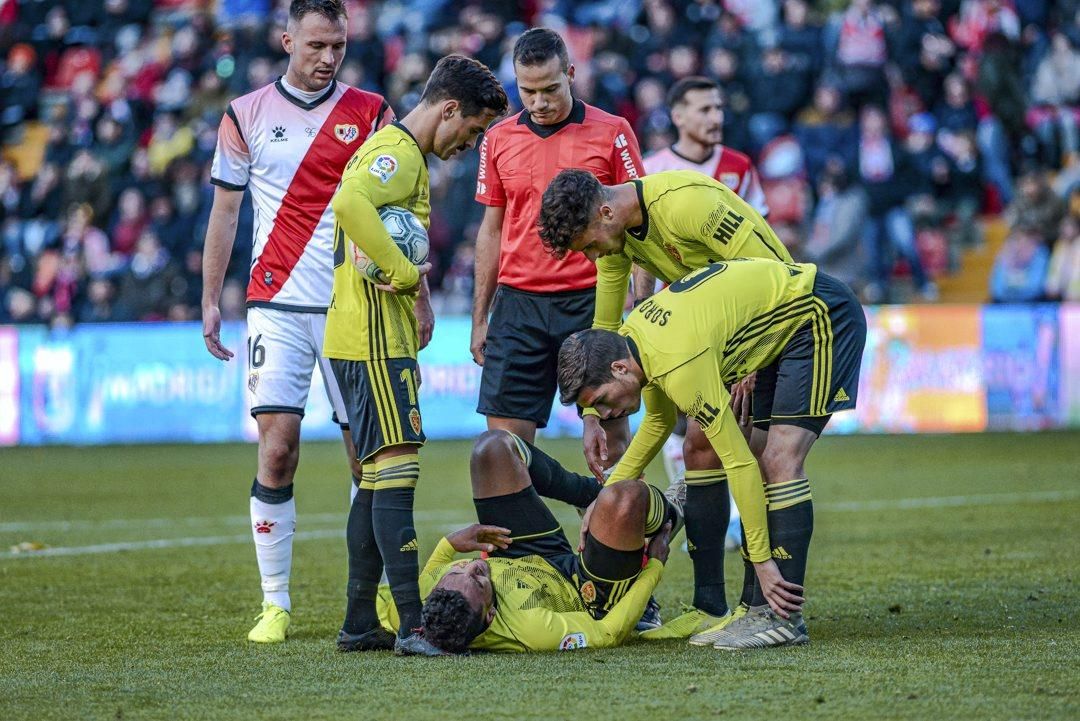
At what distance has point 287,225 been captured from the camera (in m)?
6.63

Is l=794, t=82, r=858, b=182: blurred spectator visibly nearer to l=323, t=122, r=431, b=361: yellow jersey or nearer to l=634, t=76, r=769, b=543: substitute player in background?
l=634, t=76, r=769, b=543: substitute player in background

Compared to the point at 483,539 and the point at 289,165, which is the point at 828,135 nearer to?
the point at 289,165

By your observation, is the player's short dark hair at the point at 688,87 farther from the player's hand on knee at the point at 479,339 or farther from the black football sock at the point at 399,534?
the black football sock at the point at 399,534

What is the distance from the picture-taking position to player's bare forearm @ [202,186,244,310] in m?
6.59

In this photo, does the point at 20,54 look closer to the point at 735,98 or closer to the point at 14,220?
the point at 14,220

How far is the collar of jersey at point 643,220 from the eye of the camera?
565cm

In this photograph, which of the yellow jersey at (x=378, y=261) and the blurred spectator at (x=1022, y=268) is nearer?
the yellow jersey at (x=378, y=261)

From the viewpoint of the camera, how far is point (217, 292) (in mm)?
6652

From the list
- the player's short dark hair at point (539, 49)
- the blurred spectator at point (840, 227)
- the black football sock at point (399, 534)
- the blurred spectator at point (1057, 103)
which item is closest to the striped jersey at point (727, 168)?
the player's short dark hair at point (539, 49)

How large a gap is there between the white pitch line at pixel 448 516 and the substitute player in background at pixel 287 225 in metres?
3.22

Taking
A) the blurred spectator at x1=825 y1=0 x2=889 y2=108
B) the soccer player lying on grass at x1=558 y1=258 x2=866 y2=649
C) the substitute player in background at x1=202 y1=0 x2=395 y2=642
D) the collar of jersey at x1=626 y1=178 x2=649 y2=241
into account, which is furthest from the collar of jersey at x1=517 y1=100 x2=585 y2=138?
the blurred spectator at x1=825 y1=0 x2=889 y2=108

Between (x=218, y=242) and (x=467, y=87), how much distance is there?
147 centimetres

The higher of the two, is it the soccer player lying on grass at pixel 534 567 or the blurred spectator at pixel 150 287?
the blurred spectator at pixel 150 287

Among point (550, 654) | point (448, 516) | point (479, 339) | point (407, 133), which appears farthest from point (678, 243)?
point (448, 516)
